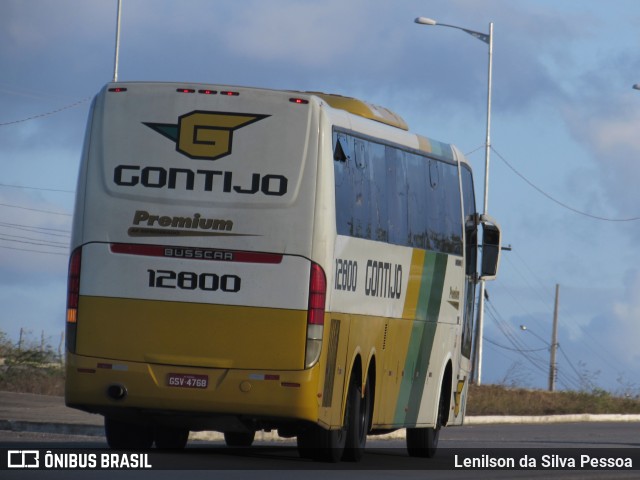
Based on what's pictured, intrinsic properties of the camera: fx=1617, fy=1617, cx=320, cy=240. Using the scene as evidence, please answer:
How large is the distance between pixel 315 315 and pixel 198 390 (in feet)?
4.58

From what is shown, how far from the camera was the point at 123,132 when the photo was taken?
1662cm

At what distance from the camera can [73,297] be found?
54.3 ft

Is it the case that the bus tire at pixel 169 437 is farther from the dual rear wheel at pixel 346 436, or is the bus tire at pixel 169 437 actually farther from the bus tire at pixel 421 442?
the bus tire at pixel 421 442

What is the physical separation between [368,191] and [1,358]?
26638mm

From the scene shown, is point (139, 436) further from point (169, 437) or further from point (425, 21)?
point (425, 21)

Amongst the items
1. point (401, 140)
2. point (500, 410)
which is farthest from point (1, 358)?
point (401, 140)

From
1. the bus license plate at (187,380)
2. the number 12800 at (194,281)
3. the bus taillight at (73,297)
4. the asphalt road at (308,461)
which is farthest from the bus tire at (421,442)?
the bus taillight at (73,297)

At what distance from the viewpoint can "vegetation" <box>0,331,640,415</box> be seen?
39344 millimetres

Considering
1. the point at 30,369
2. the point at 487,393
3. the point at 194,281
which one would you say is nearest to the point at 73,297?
the point at 194,281

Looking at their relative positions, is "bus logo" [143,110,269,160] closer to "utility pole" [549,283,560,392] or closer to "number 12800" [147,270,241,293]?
"number 12800" [147,270,241,293]

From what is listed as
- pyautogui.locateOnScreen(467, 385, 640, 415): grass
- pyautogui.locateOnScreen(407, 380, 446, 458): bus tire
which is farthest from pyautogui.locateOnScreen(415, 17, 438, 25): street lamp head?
pyautogui.locateOnScreen(407, 380, 446, 458): bus tire

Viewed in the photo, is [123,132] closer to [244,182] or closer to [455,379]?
[244,182]

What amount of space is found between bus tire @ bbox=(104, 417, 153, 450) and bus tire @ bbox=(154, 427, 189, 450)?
29 cm

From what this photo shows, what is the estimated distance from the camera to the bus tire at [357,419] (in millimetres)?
17984
